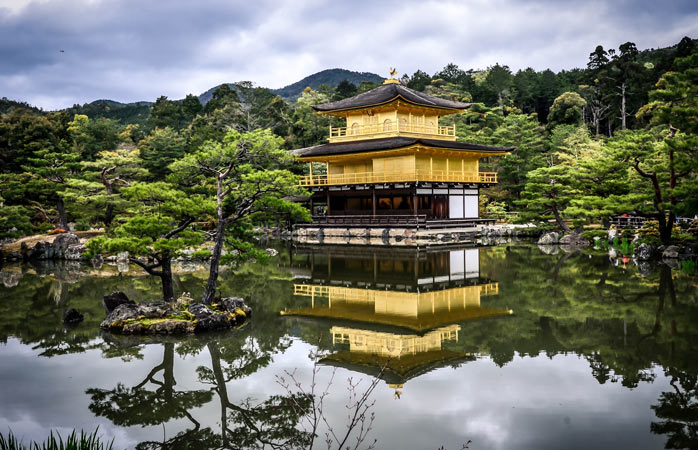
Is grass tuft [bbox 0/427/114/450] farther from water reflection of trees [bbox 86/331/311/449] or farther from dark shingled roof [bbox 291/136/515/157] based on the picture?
dark shingled roof [bbox 291/136/515/157]

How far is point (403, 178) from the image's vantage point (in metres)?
32.9

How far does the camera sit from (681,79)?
1798 centimetres

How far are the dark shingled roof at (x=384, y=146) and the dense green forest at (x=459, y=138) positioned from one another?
3.28 metres

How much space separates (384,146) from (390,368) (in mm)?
26242

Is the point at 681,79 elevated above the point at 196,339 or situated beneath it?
elevated above

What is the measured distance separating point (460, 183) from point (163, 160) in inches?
862

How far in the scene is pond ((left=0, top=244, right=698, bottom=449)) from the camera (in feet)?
20.3

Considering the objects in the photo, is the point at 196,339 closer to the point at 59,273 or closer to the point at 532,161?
the point at 59,273

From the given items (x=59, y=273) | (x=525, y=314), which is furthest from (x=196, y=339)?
(x=59, y=273)

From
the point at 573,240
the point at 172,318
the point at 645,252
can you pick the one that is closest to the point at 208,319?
the point at 172,318

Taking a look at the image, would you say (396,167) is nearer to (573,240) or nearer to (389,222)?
(389,222)

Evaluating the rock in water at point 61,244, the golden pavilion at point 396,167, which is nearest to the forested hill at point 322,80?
the golden pavilion at point 396,167

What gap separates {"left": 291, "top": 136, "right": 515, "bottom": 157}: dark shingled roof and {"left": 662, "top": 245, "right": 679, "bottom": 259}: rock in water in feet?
48.7

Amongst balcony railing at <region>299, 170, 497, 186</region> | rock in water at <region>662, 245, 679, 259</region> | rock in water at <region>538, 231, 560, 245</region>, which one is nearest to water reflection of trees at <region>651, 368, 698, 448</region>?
rock in water at <region>662, 245, 679, 259</region>
